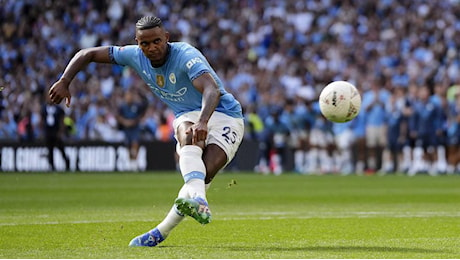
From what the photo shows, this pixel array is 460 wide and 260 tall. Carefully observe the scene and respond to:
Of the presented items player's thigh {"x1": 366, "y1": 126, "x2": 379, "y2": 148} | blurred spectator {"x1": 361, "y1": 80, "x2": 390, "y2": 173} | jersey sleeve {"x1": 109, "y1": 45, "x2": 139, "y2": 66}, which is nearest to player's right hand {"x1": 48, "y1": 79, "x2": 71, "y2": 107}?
jersey sleeve {"x1": 109, "y1": 45, "x2": 139, "y2": 66}

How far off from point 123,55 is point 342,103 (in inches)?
108

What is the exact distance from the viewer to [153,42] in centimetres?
876

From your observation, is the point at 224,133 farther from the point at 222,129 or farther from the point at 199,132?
the point at 199,132

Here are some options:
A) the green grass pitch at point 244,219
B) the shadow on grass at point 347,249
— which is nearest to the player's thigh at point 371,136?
the green grass pitch at point 244,219

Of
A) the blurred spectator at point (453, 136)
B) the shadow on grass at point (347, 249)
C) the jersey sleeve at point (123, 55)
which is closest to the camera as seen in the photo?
the shadow on grass at point (347, 249)

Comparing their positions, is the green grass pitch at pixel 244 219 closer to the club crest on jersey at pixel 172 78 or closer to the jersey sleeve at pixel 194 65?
the club crest on jersey at pixel 172 78

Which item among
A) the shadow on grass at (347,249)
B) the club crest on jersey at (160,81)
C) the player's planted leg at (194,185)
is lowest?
the shadow on grass at (347,249)

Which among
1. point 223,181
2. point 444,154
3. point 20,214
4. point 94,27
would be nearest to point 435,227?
point 20,214

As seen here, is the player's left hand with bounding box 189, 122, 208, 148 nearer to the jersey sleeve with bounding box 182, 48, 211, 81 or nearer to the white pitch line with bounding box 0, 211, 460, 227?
the jersey sleeve with bounding box 182, 48, 211, 81

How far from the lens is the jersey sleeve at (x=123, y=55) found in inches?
366

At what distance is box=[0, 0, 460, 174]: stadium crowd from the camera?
2734 cm

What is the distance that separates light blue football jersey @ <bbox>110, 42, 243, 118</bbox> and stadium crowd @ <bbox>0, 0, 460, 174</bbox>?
15319 millimetres

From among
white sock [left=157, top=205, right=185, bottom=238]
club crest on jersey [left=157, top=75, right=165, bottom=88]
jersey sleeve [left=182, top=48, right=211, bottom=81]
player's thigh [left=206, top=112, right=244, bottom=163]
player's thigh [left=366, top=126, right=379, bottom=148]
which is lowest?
player's thigh [left=366, top=126, right=379, bottom=148]

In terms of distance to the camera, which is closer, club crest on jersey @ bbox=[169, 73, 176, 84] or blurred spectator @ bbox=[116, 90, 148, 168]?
club crest on jersey @ bbox=[169, 73, 176, 84]
